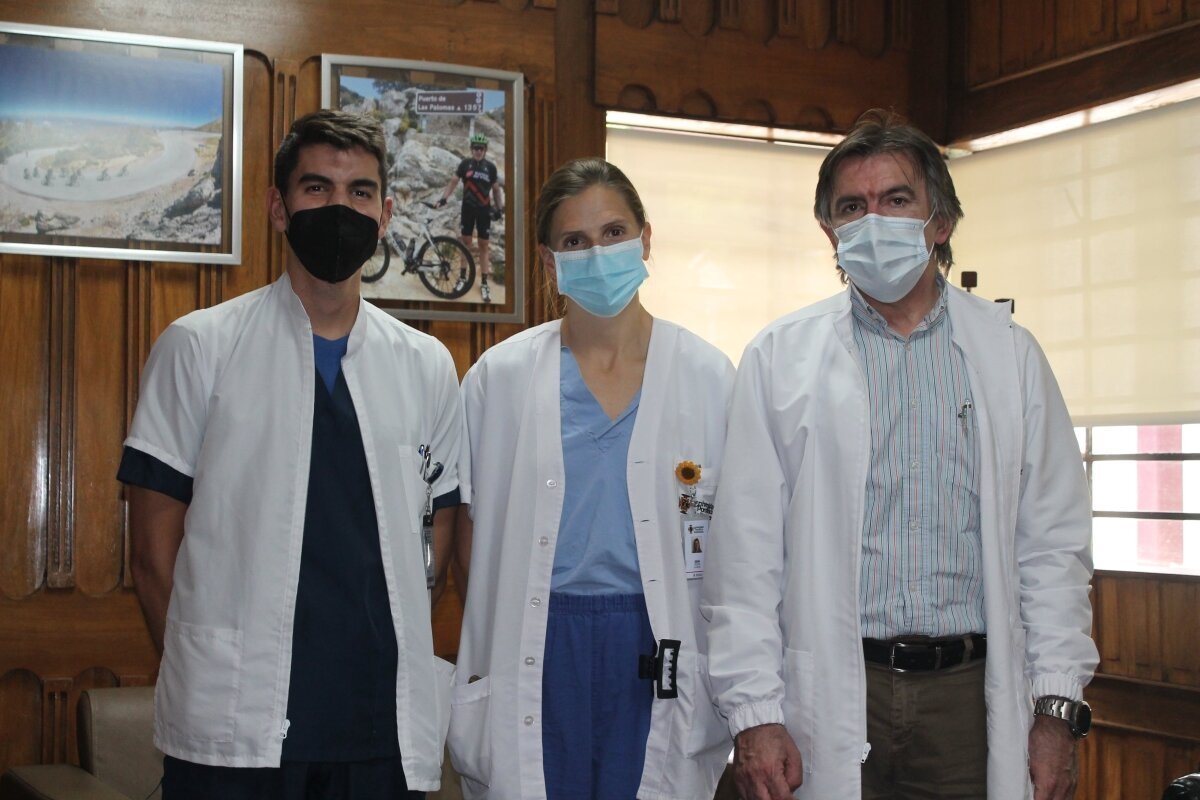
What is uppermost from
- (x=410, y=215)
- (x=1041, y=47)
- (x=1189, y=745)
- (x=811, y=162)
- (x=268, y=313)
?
(x=1041, y=47)

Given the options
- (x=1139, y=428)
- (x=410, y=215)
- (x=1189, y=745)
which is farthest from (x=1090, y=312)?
(x=410, y=215)

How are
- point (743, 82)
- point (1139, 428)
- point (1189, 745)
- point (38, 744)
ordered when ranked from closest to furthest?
point (38, 744) < point (1189, 745) < point (1139, 428) < point (743, 82)

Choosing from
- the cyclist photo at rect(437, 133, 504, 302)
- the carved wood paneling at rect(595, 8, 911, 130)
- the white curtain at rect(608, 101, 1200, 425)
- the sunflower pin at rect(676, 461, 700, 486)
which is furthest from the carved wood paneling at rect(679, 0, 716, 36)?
the sunflower pin at rect(676, 461, 700, 486)

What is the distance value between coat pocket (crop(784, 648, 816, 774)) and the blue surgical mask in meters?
0.68

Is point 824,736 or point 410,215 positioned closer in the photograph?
point 824,736

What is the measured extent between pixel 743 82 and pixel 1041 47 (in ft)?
3.75

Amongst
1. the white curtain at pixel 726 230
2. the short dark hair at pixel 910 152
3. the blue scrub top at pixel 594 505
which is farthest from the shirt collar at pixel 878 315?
the white curtain at pixel 726 230

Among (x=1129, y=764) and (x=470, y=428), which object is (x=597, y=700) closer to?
(x=470, y=428)

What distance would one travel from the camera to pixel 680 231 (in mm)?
5043

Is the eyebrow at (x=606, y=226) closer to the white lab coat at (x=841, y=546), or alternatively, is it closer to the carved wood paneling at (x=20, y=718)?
the white lab coat at (x=841, y=546)

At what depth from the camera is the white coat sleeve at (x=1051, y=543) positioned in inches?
86.7

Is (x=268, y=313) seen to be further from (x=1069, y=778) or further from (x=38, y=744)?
(x=38, y=744)

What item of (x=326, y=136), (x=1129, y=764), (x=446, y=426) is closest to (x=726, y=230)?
(x=1129, y=764)

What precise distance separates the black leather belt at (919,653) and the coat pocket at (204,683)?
1080 mm
